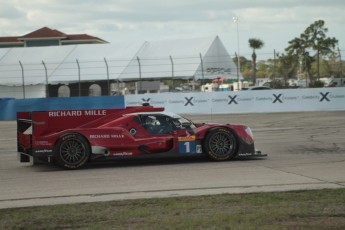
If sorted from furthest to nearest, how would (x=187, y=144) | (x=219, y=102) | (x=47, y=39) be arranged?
1. (x=47, y=39)
2. (x=219, y=102)
3. (x=187, y=144)

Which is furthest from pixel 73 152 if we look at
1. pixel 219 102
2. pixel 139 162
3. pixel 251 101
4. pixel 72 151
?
pixel 251 101

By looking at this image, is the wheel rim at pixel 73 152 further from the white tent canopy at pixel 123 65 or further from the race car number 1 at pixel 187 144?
the white tent canopy at pixel 123 65

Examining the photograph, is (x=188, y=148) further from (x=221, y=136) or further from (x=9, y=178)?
(x=9, y=178)

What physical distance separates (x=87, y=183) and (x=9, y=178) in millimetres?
1752

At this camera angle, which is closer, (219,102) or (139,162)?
(139,162)

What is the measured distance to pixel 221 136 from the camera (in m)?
11.7

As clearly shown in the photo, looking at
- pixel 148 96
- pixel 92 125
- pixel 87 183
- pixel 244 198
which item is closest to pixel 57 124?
pixel 92 125

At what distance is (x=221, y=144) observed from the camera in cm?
1173

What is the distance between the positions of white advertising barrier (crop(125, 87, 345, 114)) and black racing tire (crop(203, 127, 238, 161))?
20.0 m

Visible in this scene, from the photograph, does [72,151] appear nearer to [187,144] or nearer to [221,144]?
[187,144]

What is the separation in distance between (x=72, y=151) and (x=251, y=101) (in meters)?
21.9

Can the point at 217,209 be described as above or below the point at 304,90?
below

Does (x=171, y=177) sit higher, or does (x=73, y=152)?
(x=73, y=152)

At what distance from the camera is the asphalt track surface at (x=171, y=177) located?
8305 mm
